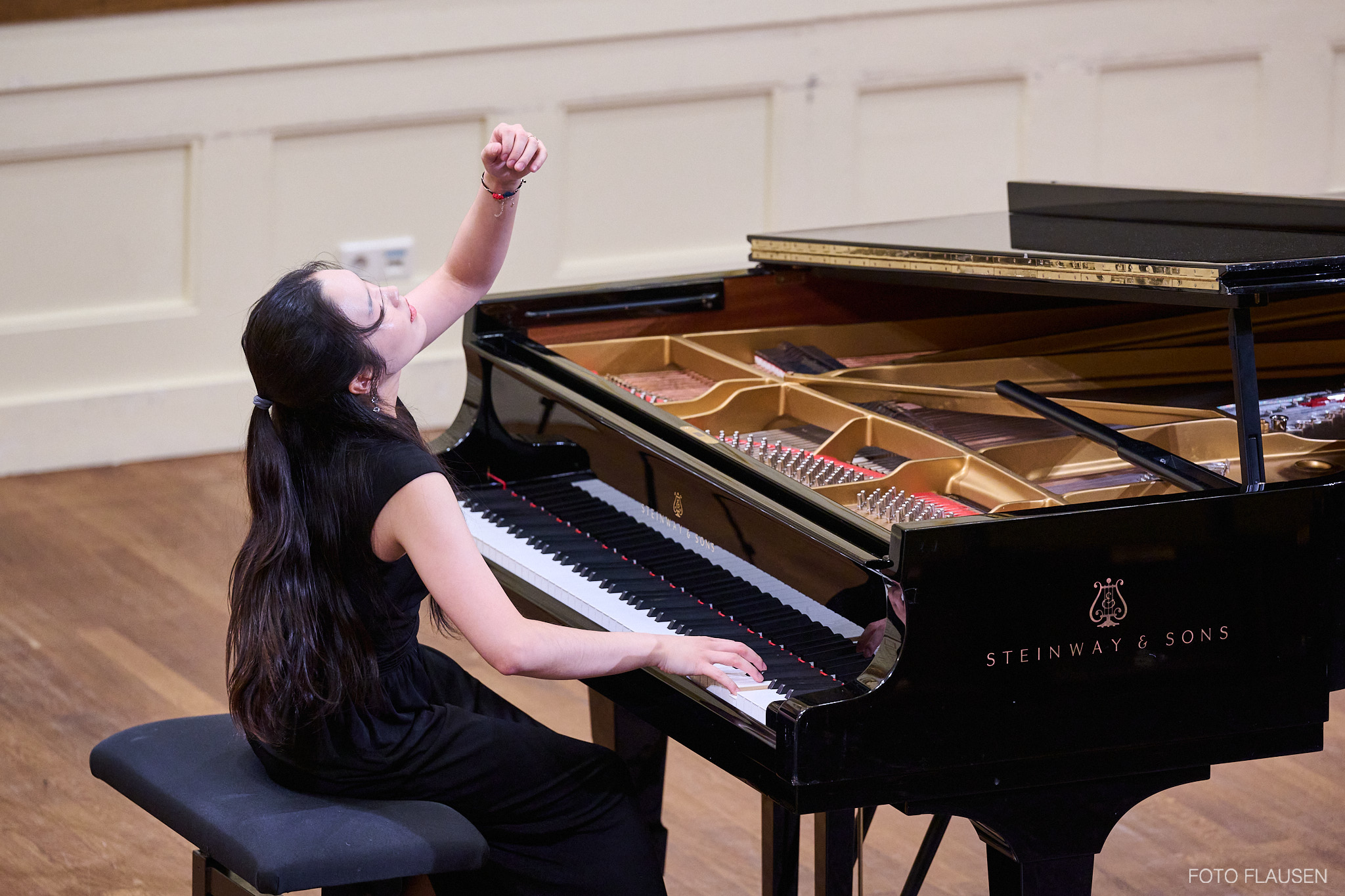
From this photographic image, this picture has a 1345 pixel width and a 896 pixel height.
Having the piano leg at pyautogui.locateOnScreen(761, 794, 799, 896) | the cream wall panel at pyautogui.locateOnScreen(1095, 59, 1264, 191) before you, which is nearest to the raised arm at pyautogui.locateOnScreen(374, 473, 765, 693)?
the piano leg at pyautogui.locateOnScreen(761, 794, 799, 896)

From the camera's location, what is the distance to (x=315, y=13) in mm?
5145

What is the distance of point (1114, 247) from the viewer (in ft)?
7.75

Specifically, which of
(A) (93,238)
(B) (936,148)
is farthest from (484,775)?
(B) (936,148)

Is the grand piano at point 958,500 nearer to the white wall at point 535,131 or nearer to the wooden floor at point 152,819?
the wooden floor at point 152,819

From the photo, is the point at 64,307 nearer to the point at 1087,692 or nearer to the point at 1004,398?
the point at 1004,398

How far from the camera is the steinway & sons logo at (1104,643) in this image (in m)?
1.89

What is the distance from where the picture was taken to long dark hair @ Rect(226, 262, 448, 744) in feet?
6.44

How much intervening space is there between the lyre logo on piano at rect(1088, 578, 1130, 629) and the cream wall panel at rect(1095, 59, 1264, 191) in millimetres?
4611

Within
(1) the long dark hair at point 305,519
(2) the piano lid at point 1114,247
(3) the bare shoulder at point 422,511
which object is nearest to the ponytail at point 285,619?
(1) the long dark hair at point 305,519

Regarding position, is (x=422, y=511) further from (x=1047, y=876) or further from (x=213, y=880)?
(x=1047, y=876)

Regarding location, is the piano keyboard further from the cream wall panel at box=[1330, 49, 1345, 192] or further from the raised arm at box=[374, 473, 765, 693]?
the cream wall panel at box=[1330, 49, 1345, 192]

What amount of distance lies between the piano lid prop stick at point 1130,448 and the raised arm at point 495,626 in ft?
1.98

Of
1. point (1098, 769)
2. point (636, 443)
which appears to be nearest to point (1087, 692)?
point (1098, 769)

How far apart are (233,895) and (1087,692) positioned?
964 mm
